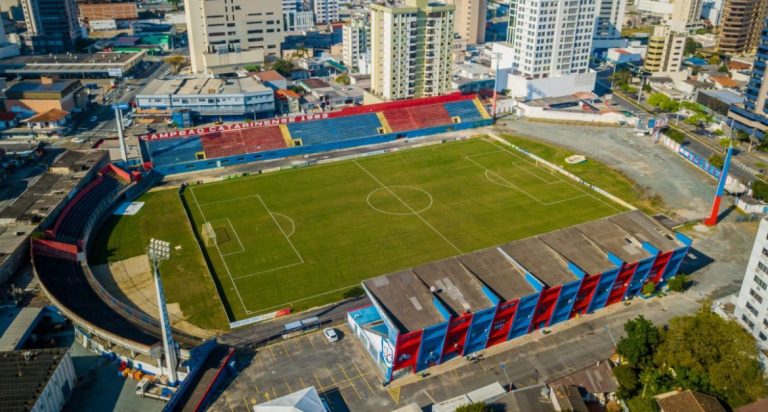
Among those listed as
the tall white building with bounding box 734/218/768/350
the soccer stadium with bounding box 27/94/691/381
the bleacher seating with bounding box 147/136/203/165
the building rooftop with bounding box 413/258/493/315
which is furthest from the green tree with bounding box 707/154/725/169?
the bleacher seating with bounding box 147/136/203/165

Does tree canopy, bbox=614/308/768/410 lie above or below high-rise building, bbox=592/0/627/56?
below

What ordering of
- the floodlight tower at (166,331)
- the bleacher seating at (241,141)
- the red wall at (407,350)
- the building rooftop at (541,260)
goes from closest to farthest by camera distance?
the floodlight tower at (166,331)
the red wall at (407,350)
the building rooftop at (541,260)
the bleacher seating at (241,141)

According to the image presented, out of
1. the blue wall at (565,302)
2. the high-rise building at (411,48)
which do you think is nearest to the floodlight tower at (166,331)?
the blue wall at (565,302)

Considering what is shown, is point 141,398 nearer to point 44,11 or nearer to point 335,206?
point 335,206

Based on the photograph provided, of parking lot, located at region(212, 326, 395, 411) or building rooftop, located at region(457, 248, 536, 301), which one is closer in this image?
parking lot, located at region(212, 326, 395, 411)

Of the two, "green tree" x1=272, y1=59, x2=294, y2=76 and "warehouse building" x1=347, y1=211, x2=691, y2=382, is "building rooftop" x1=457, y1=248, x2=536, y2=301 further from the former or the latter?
"green tree" x1=272, y1=59, x2=294, y2=76

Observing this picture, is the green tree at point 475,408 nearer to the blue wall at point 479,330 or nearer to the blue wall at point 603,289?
the blue wall at point 479,330

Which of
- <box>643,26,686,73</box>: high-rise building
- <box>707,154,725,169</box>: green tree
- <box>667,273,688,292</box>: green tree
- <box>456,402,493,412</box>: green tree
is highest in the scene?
<box>643,26,686,73</box>: high-rise building
